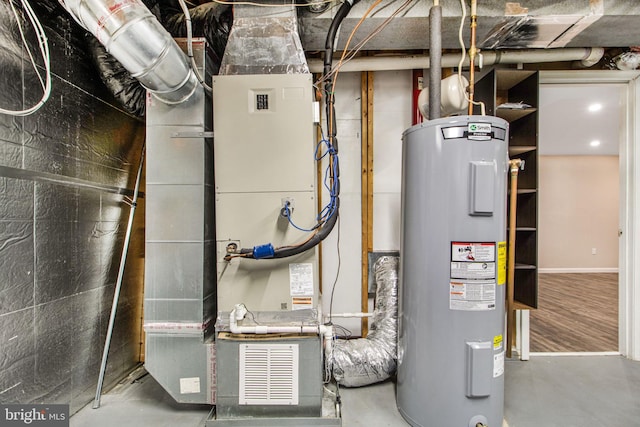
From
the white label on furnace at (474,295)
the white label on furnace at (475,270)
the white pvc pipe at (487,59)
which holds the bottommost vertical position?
the white label on furnace at (474,295)

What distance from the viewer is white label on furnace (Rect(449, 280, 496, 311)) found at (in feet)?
4.34

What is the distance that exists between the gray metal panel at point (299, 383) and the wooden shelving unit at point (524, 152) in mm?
1627

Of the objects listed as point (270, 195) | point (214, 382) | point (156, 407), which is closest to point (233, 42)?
point (270, 195)

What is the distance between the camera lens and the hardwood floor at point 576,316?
2383 mm

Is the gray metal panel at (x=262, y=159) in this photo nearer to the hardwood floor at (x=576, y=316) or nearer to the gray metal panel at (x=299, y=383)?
the gray metal panel at (x=299, y=383)

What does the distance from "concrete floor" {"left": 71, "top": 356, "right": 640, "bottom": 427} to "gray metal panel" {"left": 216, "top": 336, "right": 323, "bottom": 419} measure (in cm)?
21

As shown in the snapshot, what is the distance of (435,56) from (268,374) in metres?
1.93

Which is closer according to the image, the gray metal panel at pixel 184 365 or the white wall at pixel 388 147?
the gray metal panel at pixel 184 365

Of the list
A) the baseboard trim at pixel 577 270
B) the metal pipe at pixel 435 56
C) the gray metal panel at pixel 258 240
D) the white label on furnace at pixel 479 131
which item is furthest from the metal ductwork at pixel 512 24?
the baseboard trim at pixel 577 270

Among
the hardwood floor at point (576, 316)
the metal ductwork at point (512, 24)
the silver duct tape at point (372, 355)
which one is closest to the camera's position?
the metal ductwork at point (512, 24)

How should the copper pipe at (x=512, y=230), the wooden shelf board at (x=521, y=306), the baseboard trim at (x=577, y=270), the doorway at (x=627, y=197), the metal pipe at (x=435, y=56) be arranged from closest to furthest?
the metal pipe at (x=435, y=56), the copper pipe at (x=512, y=230), the wooden shelf board at (x=521, y=306), the doorway at (x=627, y=197), the baseboard trim at (x=577, y=270)

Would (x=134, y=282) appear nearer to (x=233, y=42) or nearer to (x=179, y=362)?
(x=179, y=362)

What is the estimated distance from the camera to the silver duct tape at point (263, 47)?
154 centimetres

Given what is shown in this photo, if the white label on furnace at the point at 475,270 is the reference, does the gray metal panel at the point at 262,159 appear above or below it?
above
